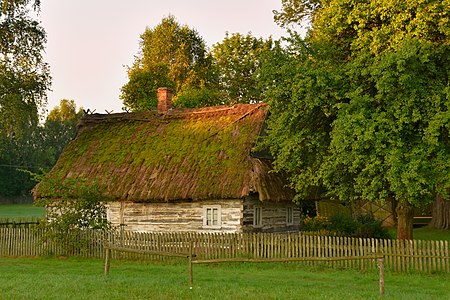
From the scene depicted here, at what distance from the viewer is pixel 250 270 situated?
762 inches

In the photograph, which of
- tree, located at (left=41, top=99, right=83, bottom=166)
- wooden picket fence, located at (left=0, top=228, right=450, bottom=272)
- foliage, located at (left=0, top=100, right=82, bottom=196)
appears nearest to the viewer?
wooden picket fence, located at (left=0, top=228, right=450, bottom=272)

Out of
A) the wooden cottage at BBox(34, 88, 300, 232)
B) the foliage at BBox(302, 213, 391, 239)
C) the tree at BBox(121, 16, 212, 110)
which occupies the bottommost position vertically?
Result: the foliage at BBox(302, 213, 391, 239)

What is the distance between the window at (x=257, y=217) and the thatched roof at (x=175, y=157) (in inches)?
45.8

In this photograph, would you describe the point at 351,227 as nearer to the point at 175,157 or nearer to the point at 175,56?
the point at 175,157

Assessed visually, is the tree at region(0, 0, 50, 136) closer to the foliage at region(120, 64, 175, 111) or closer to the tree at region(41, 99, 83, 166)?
the foliage at region(120, 64, 175, 111)

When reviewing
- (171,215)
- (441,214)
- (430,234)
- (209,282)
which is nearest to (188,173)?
(171,215)

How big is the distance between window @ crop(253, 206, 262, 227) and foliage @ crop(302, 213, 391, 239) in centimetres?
435

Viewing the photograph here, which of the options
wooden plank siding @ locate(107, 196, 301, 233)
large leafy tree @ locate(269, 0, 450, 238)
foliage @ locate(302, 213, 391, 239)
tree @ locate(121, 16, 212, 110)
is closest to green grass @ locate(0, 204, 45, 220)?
tree @ locate(121, 16, 212, 110)

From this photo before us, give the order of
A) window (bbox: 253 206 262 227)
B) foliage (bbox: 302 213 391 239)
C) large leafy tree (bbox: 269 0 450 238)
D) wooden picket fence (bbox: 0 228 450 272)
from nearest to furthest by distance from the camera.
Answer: wooden picket fence (bbox: 0 228 450 272) → large leafy tree (bbox: 269 0 450 238) → window (bbox: 253 206 262 227) → foliage (bbox: 302 213 391 239)

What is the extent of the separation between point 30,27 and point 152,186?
1328 centimetres

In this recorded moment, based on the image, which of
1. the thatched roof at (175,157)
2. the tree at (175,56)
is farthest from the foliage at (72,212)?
the tree at (175,56)

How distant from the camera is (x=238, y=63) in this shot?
47906 millimetres

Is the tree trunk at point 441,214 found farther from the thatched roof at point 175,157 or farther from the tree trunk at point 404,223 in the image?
the thatched roof at point 175,157

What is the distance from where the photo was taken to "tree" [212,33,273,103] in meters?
47.7
